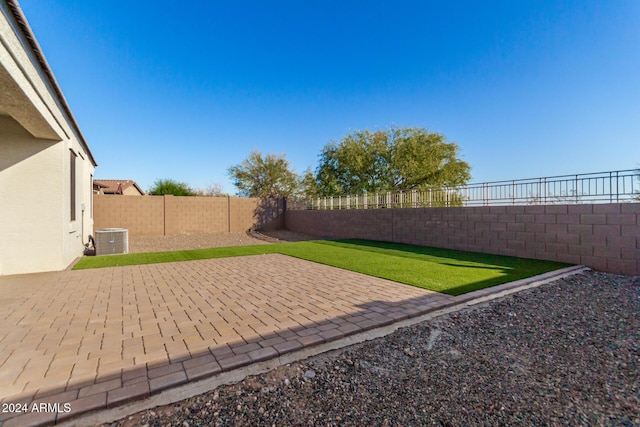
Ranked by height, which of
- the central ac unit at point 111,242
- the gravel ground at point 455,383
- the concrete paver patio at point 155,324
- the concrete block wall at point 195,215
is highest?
the concrete block wall at point 195,215

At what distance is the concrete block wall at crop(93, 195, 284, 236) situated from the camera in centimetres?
1368

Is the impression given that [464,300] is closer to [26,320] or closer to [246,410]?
[246,410]

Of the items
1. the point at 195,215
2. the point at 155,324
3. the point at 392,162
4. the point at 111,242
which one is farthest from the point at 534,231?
the point at 392,162

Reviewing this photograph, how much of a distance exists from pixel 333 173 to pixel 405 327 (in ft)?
74.5

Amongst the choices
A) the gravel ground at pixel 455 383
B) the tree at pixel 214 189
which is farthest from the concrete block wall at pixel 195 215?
the tree at pixel 214 189

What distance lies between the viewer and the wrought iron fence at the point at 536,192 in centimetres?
581

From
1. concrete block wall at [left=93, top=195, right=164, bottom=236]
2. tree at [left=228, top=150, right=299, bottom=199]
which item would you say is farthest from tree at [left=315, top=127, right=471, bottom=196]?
concrete block wall at [left=93, top=195, right=164, bottom=236]

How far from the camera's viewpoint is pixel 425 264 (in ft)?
21.5

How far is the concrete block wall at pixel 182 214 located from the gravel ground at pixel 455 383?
1504cm

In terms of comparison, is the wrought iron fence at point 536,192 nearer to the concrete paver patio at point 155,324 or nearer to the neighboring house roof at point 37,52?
the concrete paver patio at point 155,324

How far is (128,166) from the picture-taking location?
23406 mm

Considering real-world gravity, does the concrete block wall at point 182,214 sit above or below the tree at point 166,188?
below

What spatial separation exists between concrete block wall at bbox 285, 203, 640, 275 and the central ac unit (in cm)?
937

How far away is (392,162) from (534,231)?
16837mm
